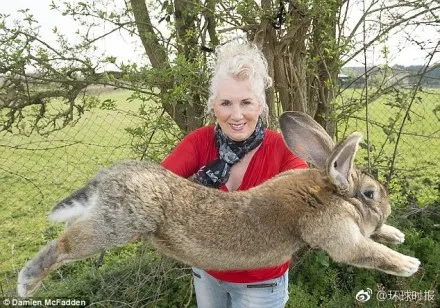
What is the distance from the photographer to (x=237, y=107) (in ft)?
8.48

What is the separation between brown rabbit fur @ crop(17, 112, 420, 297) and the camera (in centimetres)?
205

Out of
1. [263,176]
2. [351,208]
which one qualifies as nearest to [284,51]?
[263,176]

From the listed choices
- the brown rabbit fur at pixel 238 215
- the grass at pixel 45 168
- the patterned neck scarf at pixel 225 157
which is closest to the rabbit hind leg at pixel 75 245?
the brown rabbit fur at pixel 238 215

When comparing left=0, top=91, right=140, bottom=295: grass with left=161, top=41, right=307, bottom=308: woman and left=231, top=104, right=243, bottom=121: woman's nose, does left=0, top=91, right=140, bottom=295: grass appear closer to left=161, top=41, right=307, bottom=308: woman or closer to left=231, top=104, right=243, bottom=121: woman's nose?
left=161, top=41, right=307, bottom=308: woman

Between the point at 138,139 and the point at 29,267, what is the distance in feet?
7.20

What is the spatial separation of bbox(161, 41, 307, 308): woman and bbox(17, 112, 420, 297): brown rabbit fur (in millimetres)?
154

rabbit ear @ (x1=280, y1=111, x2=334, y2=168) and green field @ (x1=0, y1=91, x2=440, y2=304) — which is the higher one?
rabbit ear @ (x1=280, y1=111, x2=334, y2=168)

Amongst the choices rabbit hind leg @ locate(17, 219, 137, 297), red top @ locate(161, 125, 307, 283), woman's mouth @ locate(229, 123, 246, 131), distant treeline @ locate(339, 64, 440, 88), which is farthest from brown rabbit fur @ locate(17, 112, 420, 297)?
distant treeline @ locate(339, 64, 440, 88)

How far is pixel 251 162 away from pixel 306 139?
33 centimetres

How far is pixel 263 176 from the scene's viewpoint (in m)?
2.67

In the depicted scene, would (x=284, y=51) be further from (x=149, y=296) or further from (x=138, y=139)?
(x=149, y=296)

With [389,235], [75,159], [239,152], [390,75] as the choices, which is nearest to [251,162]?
[239,152]

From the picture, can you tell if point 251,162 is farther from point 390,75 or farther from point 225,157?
point 390,75

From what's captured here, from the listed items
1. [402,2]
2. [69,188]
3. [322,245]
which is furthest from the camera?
[69,188]
